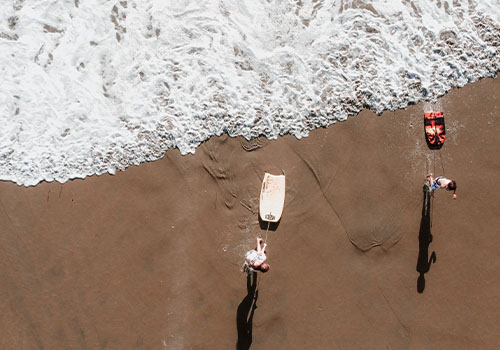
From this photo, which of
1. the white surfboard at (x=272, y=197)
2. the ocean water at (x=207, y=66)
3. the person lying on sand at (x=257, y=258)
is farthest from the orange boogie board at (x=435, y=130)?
the person lying on sand at (x=257, y=258)

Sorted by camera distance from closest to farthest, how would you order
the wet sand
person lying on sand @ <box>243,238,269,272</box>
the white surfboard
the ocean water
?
1. person lying on sand @ <box>243,238,269,272</box>
2. the white surfboard
3. the wet sand
4. the ocean water

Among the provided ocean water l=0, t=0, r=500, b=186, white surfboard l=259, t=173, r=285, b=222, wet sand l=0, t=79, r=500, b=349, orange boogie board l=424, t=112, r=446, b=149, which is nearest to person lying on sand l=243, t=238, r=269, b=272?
wet sand l=0, t=79, r=500, b=349

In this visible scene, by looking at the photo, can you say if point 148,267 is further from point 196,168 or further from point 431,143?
point 431,143

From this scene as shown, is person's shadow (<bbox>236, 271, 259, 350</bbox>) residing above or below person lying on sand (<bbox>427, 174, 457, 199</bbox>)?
below

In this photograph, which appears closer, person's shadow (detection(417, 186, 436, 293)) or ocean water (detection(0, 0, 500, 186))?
person's shadow (detection(417, 186, 436, 293))

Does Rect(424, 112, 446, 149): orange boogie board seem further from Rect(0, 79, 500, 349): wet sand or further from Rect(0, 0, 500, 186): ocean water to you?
Rect(0, 0, 500, 186): ocean water

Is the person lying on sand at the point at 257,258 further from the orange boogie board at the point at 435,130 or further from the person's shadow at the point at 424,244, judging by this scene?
the orange boogie board at the point at 435,130

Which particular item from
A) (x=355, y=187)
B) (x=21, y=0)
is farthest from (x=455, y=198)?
(x=21, y=0)
